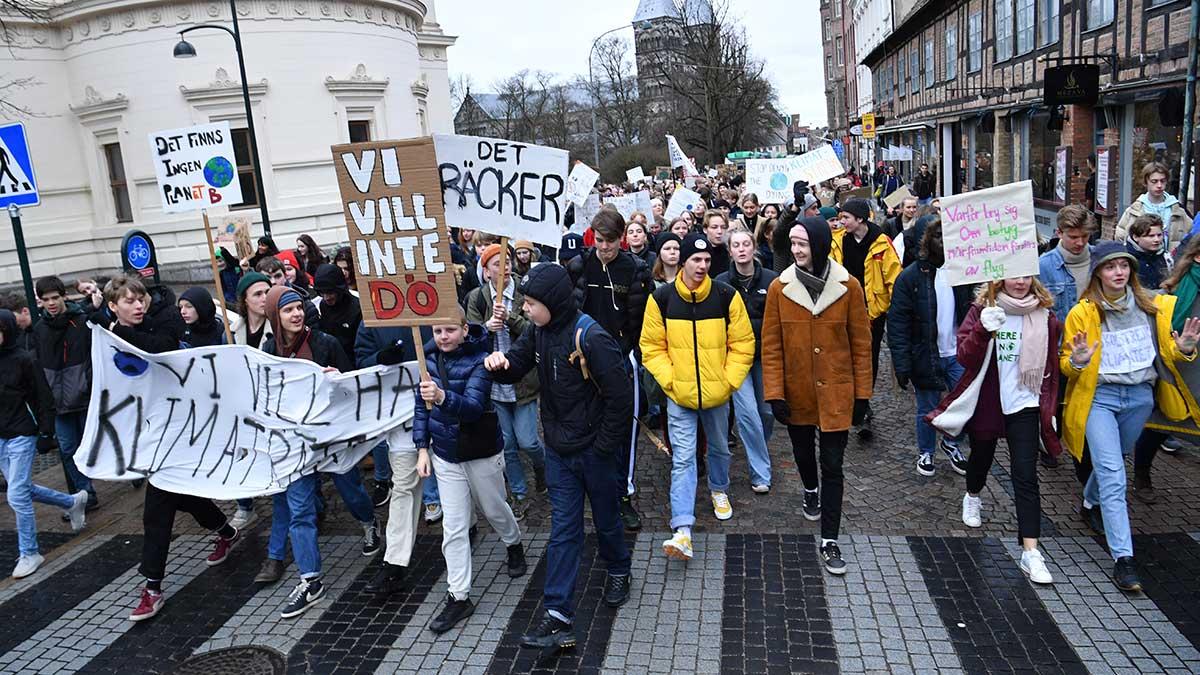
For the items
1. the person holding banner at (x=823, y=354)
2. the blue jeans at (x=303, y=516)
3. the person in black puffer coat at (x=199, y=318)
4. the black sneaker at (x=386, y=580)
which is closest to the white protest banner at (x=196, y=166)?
the person in black puffer coat at (x=199, y=318)

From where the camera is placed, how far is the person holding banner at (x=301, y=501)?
5.34m

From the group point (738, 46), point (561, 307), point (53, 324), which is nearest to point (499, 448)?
point (561, 307)

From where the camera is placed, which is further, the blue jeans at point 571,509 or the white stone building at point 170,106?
the white stone building at point 170,106

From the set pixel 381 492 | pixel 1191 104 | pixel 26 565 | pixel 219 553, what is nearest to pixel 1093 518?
pixel 381 492

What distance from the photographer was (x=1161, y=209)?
8.21m

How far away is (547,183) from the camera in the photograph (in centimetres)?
538

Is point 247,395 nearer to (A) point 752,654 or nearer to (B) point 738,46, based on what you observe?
(A) point 752,654

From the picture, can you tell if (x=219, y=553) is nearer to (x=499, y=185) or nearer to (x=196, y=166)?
(x=499, y=185)

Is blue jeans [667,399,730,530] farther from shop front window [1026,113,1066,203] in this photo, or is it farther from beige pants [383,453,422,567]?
shop front window [1026,113,1066,203]

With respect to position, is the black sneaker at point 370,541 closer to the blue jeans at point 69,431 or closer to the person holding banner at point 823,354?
the blue jeans at point 69,431

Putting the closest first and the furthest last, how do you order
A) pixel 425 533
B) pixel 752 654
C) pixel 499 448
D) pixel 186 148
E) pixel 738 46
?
pixel 752 654 → pixel 499 448 → pixel 425 533 → pixel 186 148 → pixel 738 46

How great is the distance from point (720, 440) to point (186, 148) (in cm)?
578

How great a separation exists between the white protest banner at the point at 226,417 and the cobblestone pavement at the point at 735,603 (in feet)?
2.58

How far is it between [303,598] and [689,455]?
2.55 m
